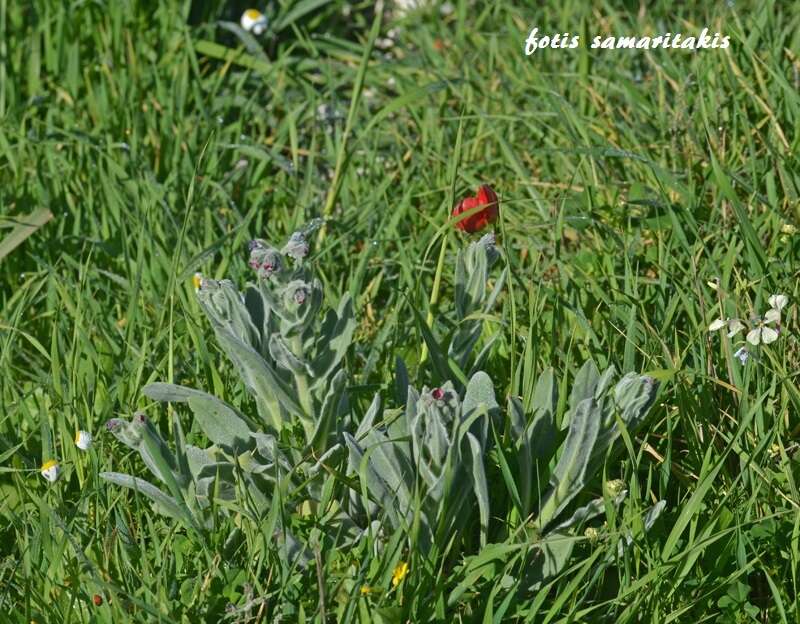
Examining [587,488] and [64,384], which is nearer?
[587,488]

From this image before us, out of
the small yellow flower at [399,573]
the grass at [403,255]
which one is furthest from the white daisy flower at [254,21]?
the small yellow flower at [399,573]

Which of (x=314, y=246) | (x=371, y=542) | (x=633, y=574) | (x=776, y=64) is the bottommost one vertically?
(x=633, y=574)

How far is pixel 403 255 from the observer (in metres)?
2.58

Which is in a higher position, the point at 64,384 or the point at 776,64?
the point at 776,64

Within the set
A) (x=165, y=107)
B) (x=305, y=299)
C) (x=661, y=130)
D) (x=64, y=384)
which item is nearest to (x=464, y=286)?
(x=305, y=299)

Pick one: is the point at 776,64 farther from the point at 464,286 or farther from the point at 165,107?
the point at 165,107

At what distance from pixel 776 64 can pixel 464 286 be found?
122 cm

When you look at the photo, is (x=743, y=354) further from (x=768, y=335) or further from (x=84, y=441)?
(x=84, y=441)

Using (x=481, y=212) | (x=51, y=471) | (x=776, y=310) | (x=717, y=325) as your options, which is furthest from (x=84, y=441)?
(x=776, y=310)

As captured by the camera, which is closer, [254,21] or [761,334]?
[761,334]

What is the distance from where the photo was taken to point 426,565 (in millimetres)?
1796

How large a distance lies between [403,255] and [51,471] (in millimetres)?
903

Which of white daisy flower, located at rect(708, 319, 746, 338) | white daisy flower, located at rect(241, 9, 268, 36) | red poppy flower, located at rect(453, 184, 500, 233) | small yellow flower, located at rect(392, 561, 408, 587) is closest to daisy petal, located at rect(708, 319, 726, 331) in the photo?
white daisy flower, located at rect(708, 319, 746, 338)

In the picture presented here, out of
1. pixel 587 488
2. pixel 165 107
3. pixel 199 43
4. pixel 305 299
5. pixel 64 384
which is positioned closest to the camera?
pixel 305 299
